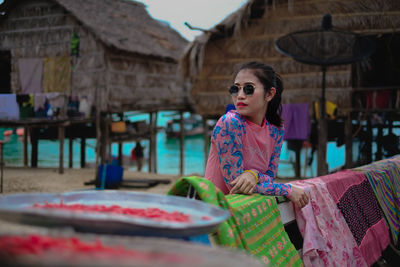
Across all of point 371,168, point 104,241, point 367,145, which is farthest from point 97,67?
point 104,241

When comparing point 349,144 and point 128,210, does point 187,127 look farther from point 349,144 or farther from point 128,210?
point 128,210

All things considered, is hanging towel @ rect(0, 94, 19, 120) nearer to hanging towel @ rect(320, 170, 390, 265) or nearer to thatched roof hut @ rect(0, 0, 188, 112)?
thatched roof hut @ rect(0, 0, 188, 112)

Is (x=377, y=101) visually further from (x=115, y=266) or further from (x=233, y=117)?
(x=115, y=266)

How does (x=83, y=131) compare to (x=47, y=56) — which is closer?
(x=47, y=56)

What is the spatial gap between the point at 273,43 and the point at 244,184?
9.79 meters

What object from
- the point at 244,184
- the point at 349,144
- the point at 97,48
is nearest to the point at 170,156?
the point at 97,48

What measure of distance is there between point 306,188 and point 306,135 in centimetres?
868

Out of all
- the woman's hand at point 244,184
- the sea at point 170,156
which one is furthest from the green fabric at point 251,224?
the sea at point 170,156

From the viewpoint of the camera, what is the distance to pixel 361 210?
3199mm

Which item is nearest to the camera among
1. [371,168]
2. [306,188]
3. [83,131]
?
[306,188]

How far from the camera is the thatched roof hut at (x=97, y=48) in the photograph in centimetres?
1477

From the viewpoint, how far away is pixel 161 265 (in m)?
0.75

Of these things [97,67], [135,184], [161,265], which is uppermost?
[97,67]

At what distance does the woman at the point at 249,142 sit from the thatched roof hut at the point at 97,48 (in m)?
12.6
